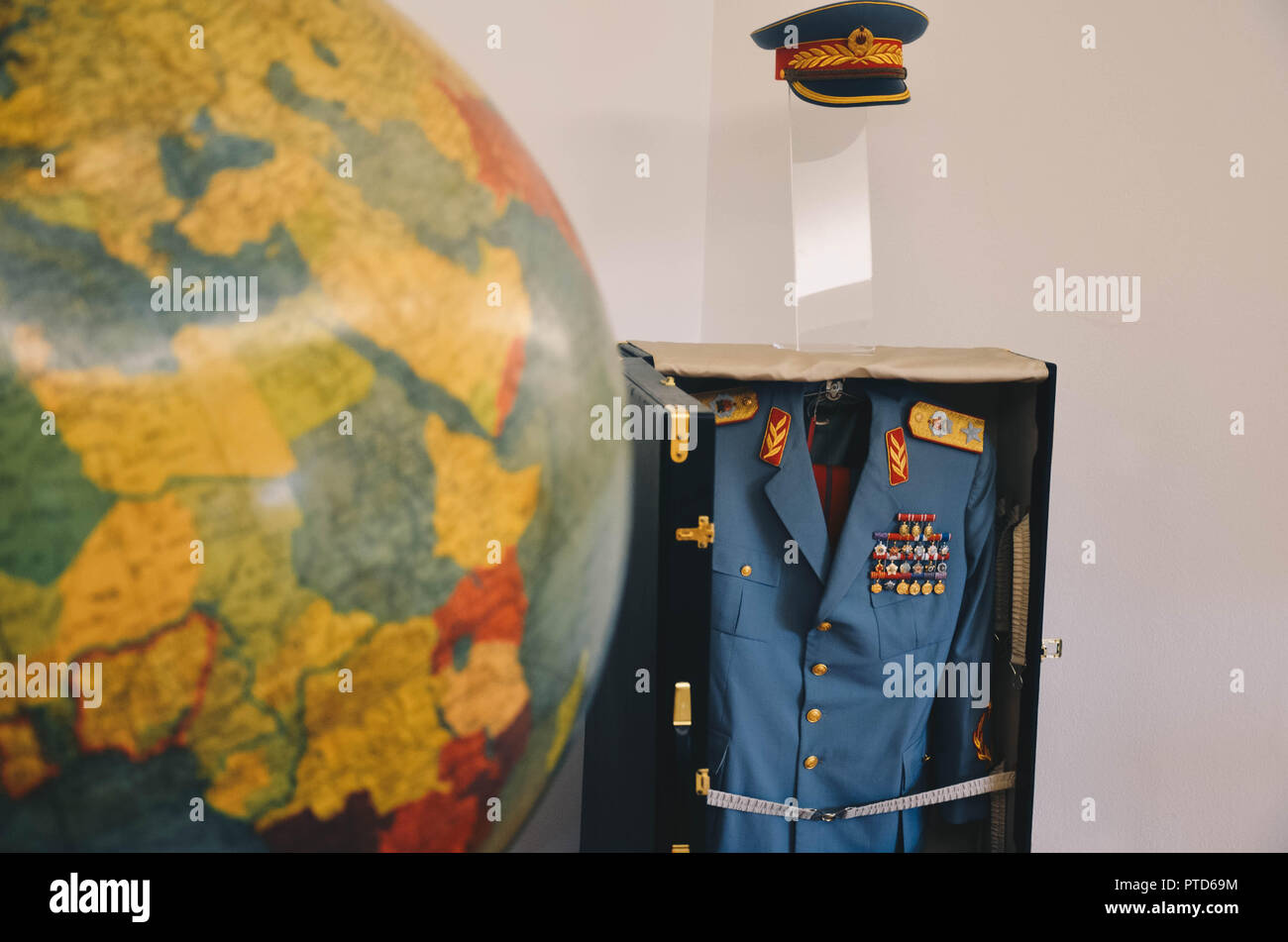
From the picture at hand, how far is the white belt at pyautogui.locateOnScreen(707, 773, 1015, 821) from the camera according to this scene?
1517 mm

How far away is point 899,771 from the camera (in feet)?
5.22

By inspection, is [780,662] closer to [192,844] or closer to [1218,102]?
[192,844]

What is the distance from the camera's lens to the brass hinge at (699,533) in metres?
1.07

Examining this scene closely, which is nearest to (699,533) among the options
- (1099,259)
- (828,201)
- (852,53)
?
(828,201)

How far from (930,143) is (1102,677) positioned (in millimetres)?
1154

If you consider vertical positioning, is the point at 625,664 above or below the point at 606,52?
below

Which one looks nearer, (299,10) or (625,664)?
(299,10)

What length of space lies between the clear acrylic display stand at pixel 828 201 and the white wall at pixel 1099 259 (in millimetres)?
321

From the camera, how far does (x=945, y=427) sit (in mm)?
1570

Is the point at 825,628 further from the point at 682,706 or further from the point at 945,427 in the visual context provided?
the point at 682,706

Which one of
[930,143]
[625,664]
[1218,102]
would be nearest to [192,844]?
[625,664]

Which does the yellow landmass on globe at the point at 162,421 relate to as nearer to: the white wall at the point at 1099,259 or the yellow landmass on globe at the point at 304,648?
the yellow landmass on globe at the point at 304,648

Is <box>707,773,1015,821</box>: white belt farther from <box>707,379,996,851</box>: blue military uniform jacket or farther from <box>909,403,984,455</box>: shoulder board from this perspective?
<box>909,403,984,455</box>: shoulder board

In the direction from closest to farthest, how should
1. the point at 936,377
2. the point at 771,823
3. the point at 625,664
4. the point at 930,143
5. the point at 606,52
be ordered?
the point at 625,664 → the point at 936,377 → the point at 771,823 → the point at 606,52 → the point at 930,143
